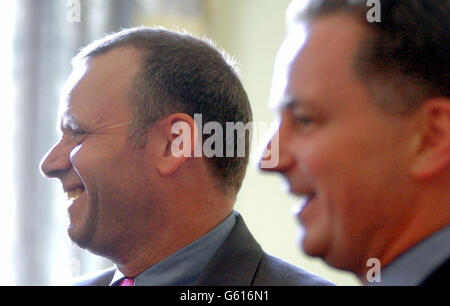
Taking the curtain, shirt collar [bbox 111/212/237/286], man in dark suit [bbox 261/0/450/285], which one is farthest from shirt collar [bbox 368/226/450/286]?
the curtain

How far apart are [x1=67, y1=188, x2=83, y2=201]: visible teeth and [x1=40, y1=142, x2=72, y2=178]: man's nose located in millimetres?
30

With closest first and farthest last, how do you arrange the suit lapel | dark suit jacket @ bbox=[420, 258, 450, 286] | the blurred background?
dark suit jacket @ bbox=[420, 258, 450, 286], the suit lapel, the blurred background

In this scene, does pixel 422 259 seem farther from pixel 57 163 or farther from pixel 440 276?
pixel 57 163

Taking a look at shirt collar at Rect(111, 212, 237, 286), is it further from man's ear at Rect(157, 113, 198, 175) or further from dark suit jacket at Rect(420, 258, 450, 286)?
dark suit jacket at Rect(420, 258, 450, 286)

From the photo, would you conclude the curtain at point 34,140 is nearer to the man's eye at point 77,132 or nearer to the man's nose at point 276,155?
the man's eye at point 77,132

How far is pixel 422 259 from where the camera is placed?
1.99 feet

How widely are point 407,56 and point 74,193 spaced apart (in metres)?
0.50

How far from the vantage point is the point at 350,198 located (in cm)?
61

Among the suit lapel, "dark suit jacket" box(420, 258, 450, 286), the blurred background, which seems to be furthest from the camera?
the blurred background

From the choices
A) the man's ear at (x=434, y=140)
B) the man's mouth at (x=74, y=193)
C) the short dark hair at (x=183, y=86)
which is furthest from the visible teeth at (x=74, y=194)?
the man's ear at (x=434, y=140)

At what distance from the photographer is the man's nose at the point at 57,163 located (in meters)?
0.90

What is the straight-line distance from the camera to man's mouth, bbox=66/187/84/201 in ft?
2.94

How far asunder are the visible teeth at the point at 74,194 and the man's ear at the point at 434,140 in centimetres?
48
